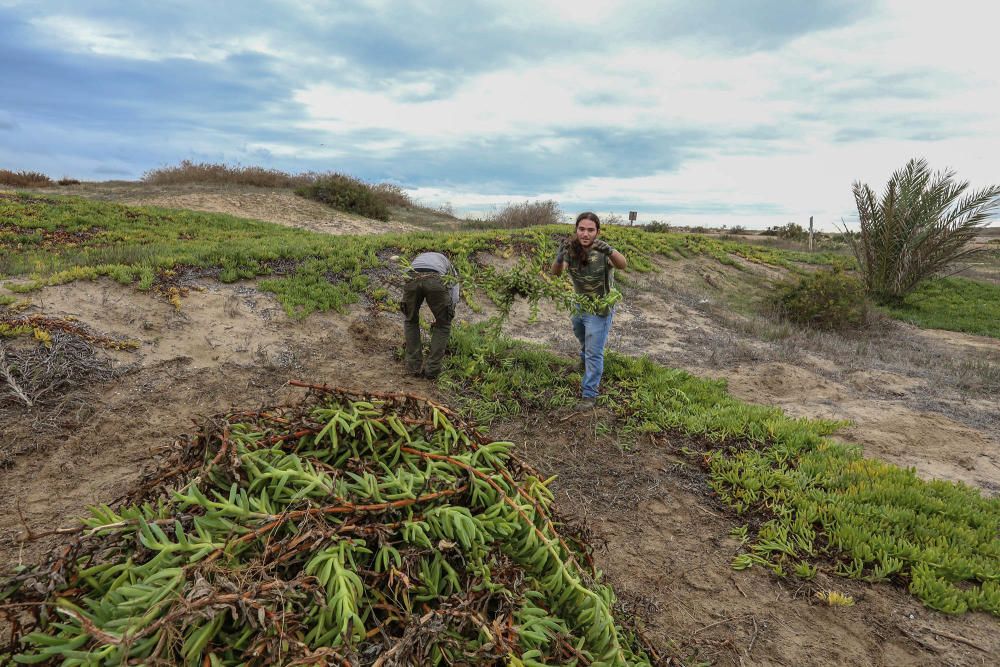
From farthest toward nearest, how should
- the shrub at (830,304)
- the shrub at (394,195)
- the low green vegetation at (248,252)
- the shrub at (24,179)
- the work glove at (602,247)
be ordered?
1. the shrub at (394,195)
2. the shrub at (24,179)
3. the shrub at (830,304)
4. the low green vegetation at (248,252)
5. the work glove at (602,247)

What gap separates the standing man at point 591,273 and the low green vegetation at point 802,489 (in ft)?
0.96

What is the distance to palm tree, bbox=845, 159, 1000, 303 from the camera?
1252cm

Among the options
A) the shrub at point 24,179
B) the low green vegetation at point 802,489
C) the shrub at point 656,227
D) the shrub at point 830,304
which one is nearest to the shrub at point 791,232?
the shrub at point 656,227

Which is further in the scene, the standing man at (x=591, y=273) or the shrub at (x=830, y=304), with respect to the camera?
the shrub at (x=830, y=304)

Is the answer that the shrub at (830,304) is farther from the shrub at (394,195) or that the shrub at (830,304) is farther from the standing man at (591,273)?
the shrub at (394,195)

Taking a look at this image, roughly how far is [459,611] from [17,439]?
532cm

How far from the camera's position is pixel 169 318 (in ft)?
22.0

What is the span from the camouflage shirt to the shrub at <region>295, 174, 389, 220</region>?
1837 centimetres

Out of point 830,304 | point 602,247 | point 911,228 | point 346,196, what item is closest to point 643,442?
point 602,247

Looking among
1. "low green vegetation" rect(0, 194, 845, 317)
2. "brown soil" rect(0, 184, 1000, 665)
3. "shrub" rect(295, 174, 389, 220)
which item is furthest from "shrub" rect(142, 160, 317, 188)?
"brown soil" rect(0, 184, 1000, 665)

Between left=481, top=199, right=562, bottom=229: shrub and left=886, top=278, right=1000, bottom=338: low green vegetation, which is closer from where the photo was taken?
left=886, top=278, right=1000, bottom=338: low green vegetation

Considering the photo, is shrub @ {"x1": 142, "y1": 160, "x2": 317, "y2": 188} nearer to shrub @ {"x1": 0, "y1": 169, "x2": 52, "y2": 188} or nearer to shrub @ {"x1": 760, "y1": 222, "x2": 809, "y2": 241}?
shrub @ {"x1": 0, "y1": 169, "x2": 52, "y2": 188}

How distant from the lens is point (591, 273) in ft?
18.2

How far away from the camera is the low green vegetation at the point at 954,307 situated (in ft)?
41.1
